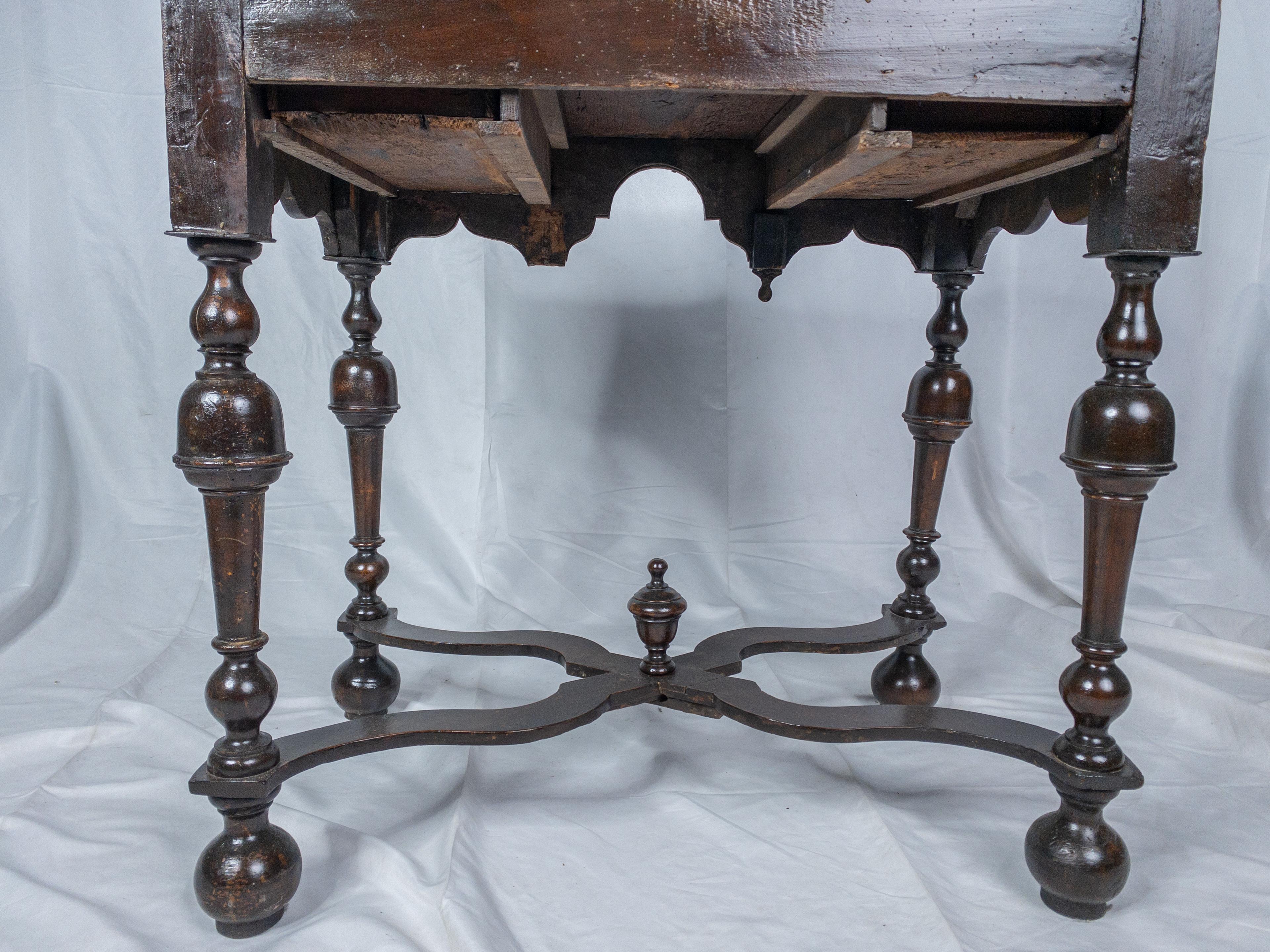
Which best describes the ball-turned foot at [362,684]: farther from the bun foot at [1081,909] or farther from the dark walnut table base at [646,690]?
the bun foot at [1081,909]

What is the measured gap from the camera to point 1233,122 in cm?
226

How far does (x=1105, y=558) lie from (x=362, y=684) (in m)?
1.18

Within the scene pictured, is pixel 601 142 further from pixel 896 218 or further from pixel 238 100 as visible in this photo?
pixel 238 100

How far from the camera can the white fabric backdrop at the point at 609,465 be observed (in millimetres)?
1785

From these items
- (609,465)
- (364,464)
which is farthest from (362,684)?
(609,465)

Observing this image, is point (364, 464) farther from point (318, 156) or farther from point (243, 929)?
point (243, 929)

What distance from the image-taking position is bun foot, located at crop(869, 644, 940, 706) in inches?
71.8

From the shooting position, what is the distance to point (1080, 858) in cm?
116

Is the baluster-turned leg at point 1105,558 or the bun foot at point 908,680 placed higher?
the baluster-turned leg at point 1105,558

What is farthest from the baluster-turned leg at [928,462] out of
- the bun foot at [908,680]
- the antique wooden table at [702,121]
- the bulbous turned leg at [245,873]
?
the bulbous turned leg at [245,873]

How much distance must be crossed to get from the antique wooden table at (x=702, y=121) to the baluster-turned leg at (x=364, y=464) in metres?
0.28

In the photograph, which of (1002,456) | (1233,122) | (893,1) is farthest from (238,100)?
(1233,122)

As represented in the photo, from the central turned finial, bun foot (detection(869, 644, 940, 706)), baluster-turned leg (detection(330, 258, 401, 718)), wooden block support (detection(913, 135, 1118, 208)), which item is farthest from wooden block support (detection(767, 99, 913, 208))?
bun foot (detection(869, 644, 940, 706))

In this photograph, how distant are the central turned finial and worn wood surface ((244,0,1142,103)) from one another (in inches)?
27.7
